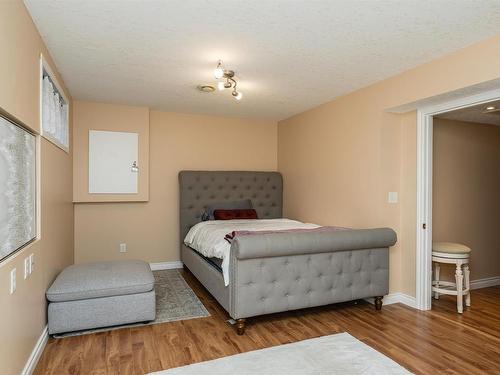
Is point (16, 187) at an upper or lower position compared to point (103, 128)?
lower

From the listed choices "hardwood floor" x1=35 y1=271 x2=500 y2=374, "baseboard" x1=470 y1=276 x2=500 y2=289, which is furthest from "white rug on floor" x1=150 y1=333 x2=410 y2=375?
"baseboard" x1=470 y1=276 x2=500 y2=289

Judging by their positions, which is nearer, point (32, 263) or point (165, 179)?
point (32, 263)

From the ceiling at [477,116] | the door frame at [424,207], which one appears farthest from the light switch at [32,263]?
the ceiling at [477,116]

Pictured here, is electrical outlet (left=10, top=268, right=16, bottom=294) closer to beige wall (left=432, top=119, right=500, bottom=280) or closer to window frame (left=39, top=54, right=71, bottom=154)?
window frame (left=39, top=54, right=71, bottom=154)

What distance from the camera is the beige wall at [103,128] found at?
441cm

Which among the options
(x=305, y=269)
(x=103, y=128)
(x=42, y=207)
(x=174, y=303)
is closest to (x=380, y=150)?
(x=305, y=269)

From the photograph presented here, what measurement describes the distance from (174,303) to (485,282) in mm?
3966

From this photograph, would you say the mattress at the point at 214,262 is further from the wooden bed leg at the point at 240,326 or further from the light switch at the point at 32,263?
the light switch at the point at 32,263

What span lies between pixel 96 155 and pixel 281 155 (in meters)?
2.85

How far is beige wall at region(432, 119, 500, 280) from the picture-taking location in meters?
4.03

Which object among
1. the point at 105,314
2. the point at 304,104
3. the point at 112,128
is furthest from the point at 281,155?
the point at 105,314

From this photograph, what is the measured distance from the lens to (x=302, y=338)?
274 centimetres

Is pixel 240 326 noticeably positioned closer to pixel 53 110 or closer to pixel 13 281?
pixel 13 281

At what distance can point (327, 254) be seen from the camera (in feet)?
10.2
